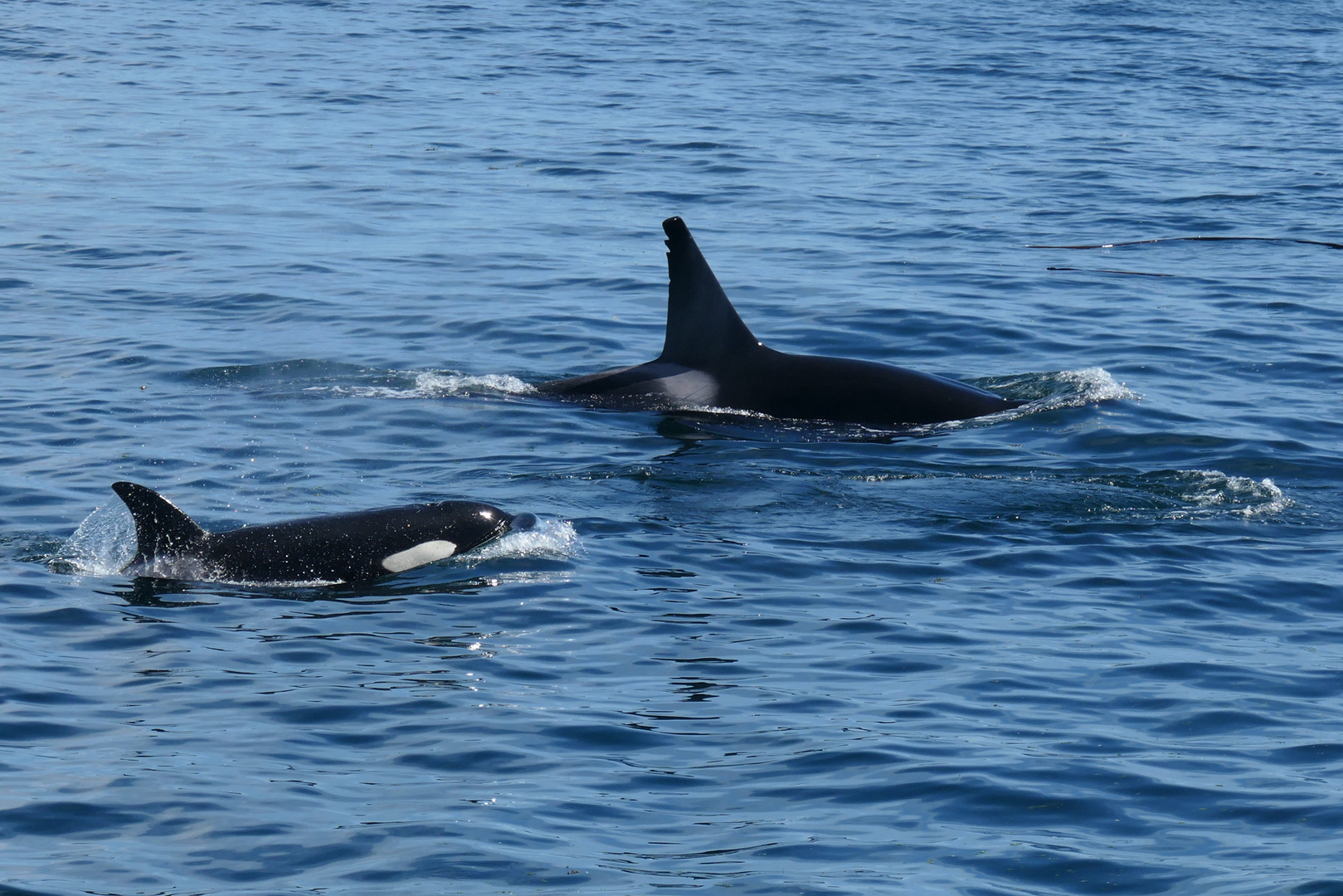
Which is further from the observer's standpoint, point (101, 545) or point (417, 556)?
point (101, 545)

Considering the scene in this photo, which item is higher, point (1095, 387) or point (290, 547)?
point (1095, 387)

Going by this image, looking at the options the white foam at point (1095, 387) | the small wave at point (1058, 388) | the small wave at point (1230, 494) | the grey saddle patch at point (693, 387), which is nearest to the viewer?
the small wave at point (1230, 494)

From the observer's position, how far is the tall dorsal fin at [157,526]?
1038cm

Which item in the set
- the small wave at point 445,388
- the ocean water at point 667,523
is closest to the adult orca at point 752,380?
the ocean water at point 667,523

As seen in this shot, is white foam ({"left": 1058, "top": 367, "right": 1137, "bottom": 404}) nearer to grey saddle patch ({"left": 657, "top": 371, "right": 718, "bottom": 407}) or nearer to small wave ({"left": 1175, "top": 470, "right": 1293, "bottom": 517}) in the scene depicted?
small wave ({"left": 1175, "top": 470, "right": 1293, "bottom": 517})

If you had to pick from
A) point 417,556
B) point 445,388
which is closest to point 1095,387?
point 445,388

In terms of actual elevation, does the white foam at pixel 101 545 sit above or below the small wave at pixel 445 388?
below

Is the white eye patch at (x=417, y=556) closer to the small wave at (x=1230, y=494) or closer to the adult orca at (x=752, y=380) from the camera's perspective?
the adult orca at (x=752, y=380)

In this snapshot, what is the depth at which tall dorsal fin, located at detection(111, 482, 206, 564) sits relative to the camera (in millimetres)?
10375

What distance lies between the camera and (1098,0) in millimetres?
51688

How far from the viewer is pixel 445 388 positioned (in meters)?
16.1

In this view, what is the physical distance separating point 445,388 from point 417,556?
17.6 feet

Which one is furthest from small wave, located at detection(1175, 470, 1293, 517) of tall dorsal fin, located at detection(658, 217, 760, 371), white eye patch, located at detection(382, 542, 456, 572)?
white eye patch, located at detection(382, 542, 456, 572)

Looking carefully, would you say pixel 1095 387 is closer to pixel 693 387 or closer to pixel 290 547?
pixel 693 387
